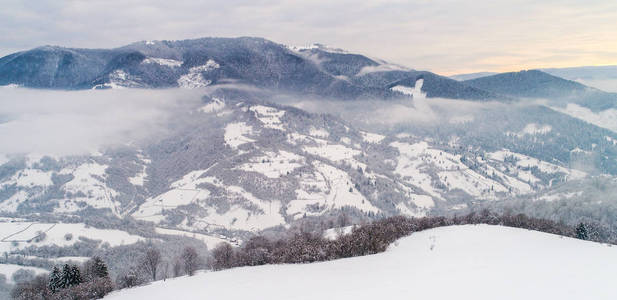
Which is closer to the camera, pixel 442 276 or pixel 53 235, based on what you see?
pixel 442 276

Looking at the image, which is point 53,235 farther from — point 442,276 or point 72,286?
point 442,276

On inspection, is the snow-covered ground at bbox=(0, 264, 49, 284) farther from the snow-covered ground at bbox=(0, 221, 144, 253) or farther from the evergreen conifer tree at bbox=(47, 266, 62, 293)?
the evergreen conifer tree at bbox=(47, 266, 62, 293)

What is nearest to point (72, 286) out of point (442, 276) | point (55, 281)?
point (55, 281)

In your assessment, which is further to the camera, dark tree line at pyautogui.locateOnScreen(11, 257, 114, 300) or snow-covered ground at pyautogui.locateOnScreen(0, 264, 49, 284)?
snow-covered ground at pyautogui.locateOnScreen(0, 264, 49, 284)

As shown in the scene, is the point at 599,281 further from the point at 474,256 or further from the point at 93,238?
the point at 93,238

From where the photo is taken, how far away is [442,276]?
26.2m

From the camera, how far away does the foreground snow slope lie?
2239 centimetres

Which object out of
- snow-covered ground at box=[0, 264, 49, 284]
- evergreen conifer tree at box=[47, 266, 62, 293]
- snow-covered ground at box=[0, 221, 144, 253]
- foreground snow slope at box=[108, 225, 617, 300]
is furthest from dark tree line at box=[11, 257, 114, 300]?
snow-covered ground at box=[0, 221, 144, 253]

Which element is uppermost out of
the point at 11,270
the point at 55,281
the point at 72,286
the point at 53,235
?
the point at 72,286

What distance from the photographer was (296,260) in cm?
3831

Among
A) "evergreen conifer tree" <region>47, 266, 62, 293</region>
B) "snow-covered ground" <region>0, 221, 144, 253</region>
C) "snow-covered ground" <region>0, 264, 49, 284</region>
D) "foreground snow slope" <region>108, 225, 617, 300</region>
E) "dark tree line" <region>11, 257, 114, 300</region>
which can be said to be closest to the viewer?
"foreground snow slope" <region>108, 225, 617, 300</region>

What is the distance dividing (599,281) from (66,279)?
5838 cm

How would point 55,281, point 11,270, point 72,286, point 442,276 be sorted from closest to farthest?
point 442,276, point 72,286, point 55,281, point 11,270

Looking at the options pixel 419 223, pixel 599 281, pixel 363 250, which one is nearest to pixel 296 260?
pixel 363 250
